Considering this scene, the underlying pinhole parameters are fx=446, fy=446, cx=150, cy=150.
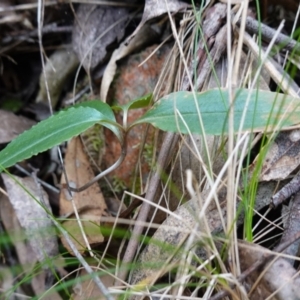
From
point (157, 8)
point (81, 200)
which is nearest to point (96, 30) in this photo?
point (157, 8)

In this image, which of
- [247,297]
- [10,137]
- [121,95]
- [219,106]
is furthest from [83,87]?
[247,297]

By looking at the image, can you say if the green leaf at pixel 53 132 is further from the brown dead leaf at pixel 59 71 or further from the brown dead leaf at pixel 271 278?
the brown dead leaf at pixel 59 71

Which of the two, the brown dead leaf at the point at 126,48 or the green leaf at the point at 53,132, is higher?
the brown dead leaf at the point at 126,48

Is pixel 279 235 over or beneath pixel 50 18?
beneath

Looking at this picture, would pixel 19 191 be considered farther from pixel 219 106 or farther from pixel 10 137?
pixel 219 106

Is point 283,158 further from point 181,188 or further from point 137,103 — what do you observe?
point 137,103

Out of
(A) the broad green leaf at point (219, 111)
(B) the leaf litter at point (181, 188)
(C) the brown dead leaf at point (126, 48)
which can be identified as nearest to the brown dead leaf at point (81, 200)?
(B) the leaf litter at point (181, 188)

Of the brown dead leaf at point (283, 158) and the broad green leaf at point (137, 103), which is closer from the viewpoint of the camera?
the brown dead leaf at point (283, 158)
